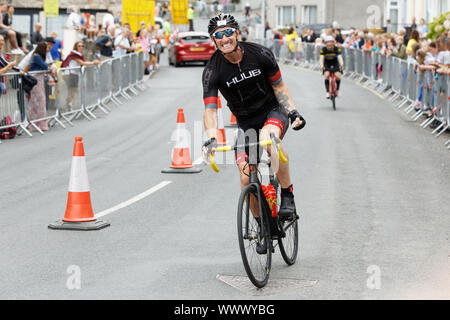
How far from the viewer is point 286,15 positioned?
7650 centimetres

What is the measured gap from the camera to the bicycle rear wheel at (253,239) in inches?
261

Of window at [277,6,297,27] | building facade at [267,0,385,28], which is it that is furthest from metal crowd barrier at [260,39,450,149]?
window at [277,6,297,27]

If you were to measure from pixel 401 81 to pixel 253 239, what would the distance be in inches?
737

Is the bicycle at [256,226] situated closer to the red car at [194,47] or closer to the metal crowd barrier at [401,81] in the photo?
the metal crowd barrier at [401,81]

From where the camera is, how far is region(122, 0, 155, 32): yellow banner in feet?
131

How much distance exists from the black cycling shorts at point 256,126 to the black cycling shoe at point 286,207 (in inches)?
21.4

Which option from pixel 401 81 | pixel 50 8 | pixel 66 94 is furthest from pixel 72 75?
pixel 401 81

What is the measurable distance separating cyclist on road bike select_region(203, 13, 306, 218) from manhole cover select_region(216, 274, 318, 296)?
0.53 meters

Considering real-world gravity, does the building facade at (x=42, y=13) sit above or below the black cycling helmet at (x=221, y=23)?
above

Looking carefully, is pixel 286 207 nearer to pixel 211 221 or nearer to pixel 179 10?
pixel 211 221

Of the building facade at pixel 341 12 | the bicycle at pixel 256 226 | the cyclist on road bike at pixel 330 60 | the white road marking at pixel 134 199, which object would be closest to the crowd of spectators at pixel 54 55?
the cyclist on road bike at pixel 330 60

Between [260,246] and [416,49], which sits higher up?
[416,49]

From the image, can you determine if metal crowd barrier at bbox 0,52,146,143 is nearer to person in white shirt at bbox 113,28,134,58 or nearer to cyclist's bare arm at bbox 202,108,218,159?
person in white shirt at bbox 113,28,134,58
